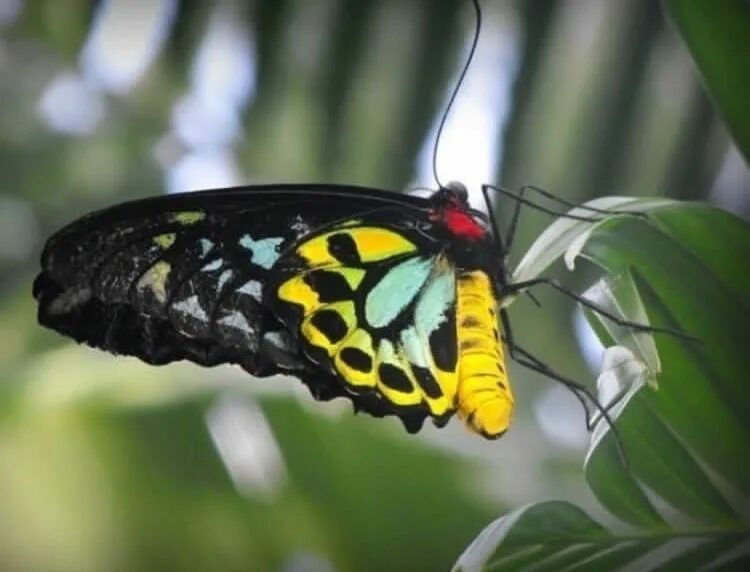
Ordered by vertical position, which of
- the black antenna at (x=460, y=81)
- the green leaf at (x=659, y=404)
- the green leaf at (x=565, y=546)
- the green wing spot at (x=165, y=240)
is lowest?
the green leaf at (x=565, y=546)

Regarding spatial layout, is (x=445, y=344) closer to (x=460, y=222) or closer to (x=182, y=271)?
(x=460, y=222)

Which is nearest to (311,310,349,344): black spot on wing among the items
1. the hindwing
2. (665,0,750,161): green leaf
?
the hindwing

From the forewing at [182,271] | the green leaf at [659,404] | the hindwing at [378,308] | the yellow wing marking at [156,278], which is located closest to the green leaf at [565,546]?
the green leaf at [659,404]

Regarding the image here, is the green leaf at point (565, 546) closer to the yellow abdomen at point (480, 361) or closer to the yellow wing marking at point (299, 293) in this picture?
the yellow abdomen at point (480, 361)

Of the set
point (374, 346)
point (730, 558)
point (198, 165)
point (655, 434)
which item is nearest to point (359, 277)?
point (374, 346)

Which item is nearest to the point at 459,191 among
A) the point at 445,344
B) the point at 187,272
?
the point at 445,344
